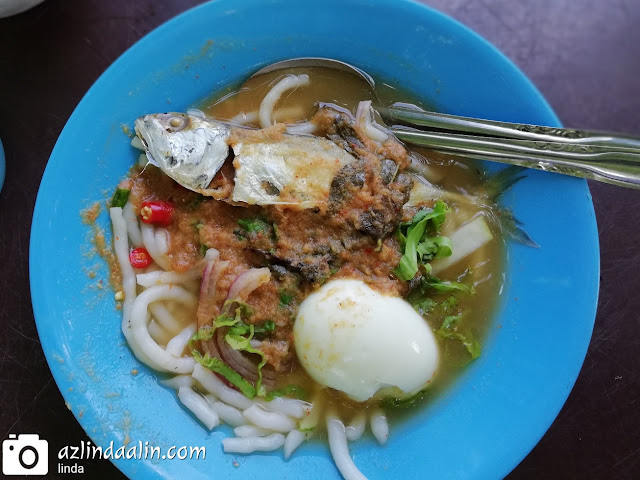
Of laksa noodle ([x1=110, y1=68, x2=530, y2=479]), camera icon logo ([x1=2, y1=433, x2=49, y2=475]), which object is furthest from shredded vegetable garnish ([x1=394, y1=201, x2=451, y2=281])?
camera icon logo ([x1=2, y1=433, x2=49, y2=475])

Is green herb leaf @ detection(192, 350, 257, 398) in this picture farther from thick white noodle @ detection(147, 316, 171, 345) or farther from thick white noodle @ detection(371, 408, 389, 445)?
thick white noodle @ detection(371, 408, 389, 445)

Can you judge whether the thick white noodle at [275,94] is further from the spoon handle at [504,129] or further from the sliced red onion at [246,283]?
the sliced red onion at [246,283]

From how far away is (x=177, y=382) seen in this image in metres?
2.79

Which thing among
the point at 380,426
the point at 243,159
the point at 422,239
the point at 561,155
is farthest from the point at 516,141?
the point at 380,426

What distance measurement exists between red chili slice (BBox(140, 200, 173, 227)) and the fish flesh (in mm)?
191

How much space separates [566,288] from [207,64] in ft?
6.85

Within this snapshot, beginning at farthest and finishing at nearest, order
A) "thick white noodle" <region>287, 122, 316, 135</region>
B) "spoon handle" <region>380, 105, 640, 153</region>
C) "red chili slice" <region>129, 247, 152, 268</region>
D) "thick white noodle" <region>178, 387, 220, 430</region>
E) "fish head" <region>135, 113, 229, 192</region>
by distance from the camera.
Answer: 1. "thick white noodle" <region>287, 122, 316, 135</region>
2. "red chili slice" <region>129, 247, 152, 268</region>
3. "thick white noodle" <region>178, 387, 220, 430</region>
4. "fish head" <region>135, 113, 229, 192</region>
5. "spoon handle" <region>380, 105, 640, 153</region>

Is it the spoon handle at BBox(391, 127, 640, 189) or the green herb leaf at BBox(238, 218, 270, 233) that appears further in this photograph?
the green herb leaf at BBox(238, 218, 270, 233)

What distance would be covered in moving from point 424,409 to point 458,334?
43 centimetres

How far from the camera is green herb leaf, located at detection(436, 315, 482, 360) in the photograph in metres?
2.87

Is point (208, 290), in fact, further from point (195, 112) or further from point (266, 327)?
point (195, 112)

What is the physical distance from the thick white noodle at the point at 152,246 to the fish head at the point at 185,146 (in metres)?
0.32

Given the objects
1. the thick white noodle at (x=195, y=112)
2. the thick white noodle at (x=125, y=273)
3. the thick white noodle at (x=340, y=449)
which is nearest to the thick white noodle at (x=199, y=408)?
the thick white noodle at (x=125, y=273)

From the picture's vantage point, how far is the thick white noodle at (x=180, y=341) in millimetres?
2814
